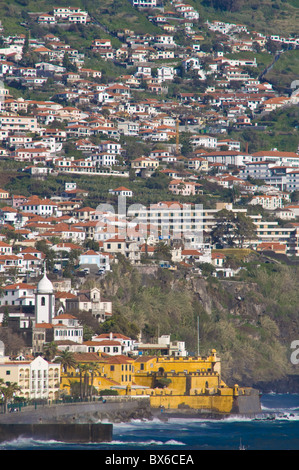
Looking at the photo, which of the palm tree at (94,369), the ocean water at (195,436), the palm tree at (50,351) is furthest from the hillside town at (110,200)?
the ocean water at (195,436)

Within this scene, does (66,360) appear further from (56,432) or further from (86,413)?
(56,432)

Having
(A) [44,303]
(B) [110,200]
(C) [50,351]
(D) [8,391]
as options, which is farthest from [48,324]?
(B) [110,200]

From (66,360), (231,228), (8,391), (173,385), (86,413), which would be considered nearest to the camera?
(8,391)

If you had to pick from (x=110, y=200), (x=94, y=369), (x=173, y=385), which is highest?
(x=110, y=200)

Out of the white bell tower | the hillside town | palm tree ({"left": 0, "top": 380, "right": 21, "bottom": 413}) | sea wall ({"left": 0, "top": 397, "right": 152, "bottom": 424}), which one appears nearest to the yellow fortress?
the hillside town

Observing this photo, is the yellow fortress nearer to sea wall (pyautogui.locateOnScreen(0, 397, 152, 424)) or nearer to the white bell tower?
sea wall (pyautogui.locateOnScreen(0, 397, 152, 424))

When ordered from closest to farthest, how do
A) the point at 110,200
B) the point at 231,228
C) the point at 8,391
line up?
the point at 8,391
the point at 231,228
the point at 110,200
